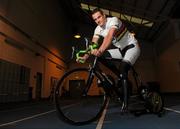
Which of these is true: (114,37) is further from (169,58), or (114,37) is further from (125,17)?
(169,58)

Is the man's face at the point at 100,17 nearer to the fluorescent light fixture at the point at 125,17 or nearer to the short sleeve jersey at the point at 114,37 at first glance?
the short sleeve jersey at the point at 114,37

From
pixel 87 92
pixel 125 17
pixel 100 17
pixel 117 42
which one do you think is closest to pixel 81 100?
pixel 87 92

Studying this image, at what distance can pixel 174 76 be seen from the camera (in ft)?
51.9

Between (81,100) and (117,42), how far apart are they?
84 cm

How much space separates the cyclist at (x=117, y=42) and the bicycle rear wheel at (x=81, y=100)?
0.23 m

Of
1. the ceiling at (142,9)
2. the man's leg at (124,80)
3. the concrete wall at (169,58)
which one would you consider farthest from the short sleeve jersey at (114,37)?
the concrete wall at (169,58)

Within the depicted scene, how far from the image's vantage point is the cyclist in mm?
2543

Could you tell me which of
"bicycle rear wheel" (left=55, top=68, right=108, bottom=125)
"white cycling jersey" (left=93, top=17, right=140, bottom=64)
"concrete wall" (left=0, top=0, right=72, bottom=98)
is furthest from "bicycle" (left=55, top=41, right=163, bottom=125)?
"concrete wall" (left=0, top=0, right=72, bottom=98)

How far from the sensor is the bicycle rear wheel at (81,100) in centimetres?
241

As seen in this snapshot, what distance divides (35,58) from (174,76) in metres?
9.42

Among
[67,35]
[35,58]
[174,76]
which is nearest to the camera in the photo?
[35,58]

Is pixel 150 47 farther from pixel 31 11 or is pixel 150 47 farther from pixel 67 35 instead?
pixel 31 11

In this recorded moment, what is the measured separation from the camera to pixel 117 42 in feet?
9.29

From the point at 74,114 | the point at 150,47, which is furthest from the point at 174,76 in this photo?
the point at 74,114
